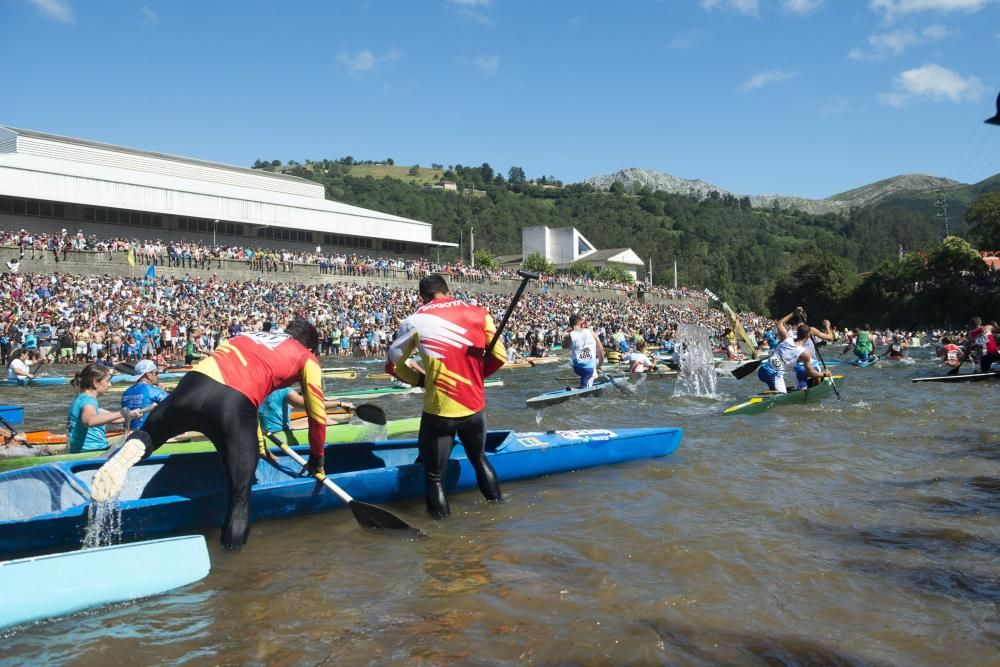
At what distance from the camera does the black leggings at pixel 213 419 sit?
4.93 meters

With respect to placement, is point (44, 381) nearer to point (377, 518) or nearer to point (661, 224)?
point (377, 518)

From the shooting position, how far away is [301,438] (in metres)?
8.93

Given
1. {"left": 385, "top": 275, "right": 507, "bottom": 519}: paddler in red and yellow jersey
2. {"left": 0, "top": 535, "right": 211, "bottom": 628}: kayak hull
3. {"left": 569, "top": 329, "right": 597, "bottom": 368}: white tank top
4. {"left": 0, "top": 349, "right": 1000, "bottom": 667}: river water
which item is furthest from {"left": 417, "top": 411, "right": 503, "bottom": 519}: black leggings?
{"left": 569, "top": 329, "right": 597, "bottom": 368}: white tank top

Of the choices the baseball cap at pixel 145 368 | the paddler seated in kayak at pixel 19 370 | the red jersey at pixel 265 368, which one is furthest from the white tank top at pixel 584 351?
the paddler seated in kayak at pixel 19 370

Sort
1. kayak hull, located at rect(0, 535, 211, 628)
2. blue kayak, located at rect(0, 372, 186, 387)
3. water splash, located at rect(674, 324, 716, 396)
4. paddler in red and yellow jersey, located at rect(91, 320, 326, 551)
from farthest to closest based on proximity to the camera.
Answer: water splash, located at rect(674, 324, 716, 396)
blue kayak, located at rect(0, 372, 186, 387)
paddler in red and yellow jersey, located at rect(91, 320, 326, 551)
kayak hull, located at rect(0, 535, 211, 628)

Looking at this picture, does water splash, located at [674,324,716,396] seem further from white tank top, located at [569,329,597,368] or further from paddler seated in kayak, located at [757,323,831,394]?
paddler seated in kayak, located at [757,323,831,394]

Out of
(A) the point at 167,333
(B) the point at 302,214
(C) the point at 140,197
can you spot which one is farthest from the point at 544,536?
(B) the point at 302,214

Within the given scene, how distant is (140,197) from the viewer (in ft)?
133

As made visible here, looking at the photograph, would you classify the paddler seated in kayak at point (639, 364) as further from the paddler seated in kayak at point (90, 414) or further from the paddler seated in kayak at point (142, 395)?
the paddler seated in kayak at point (90, 414)

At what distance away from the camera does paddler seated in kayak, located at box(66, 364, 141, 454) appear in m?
6.74

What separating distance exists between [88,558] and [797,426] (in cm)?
989

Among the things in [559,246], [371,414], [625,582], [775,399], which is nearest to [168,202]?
[775,399]

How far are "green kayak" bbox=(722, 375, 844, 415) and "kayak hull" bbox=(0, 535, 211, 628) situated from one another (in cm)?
993

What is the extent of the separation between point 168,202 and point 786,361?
37.4 meters
